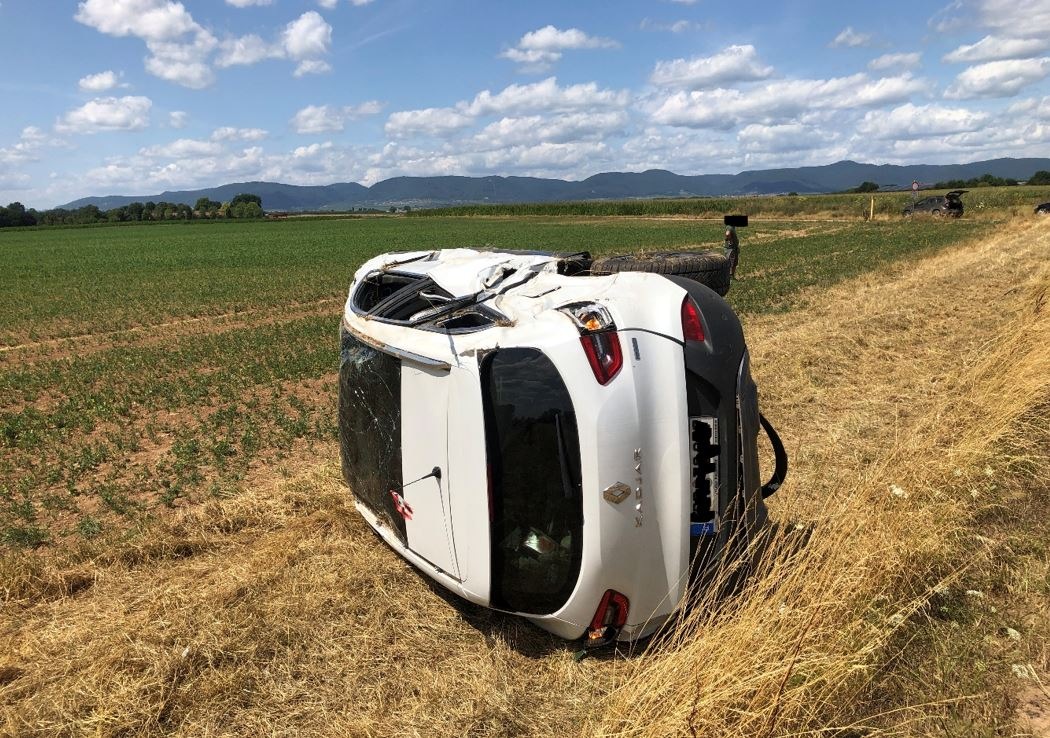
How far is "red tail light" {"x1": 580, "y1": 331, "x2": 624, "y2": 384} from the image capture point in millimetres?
2713

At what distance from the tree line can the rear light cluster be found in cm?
10419

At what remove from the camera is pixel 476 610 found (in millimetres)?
3525

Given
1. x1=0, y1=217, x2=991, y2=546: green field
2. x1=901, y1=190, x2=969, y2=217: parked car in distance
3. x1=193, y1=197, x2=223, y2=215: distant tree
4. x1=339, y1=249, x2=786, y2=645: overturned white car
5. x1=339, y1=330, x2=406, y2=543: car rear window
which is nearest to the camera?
x1=339, y1=249, x2=786, y2=645: overturned white car

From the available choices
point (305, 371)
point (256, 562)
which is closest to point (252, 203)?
point (305, 371)

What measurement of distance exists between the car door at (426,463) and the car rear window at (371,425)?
99mm

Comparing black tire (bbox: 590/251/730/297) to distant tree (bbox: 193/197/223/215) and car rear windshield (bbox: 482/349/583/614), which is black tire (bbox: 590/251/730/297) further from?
distant tree (bbox: 193/197/223/215)

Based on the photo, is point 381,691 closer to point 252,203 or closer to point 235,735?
point 235,735

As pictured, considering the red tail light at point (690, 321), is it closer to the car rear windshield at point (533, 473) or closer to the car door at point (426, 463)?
the car rear windshield at point (533, 473)

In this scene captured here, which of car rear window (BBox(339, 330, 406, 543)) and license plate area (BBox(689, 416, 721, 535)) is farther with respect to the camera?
car rear window (BBox(339, 330, 406, 543))

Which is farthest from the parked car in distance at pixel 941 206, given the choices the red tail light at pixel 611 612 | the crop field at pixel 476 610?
the red tail light at pixel 611 612

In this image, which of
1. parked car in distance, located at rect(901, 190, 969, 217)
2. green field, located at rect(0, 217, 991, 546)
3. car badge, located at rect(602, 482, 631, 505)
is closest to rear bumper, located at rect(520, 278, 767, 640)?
car badge, located at rect(602, 482, 631, 505)

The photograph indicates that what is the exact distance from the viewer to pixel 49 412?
872 cm

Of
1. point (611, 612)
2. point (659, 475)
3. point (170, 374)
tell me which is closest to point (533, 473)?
point (659, 475)

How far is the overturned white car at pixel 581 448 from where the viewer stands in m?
2.71
